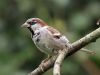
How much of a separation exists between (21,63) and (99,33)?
1.34m

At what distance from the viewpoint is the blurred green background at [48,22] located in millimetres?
3209

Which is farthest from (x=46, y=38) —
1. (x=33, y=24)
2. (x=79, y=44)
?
(x=79, y=44)

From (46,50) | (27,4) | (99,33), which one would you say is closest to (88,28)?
(27,4)

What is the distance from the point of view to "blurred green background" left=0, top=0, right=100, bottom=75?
126 inches

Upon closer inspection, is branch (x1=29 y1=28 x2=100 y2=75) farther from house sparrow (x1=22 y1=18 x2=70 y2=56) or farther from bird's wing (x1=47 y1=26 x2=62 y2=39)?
bird's wing (x1=47 y1=26 x2=62 y2=39)

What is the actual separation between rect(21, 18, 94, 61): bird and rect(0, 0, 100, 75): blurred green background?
1.66 feet

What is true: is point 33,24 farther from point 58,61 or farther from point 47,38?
point 58,61

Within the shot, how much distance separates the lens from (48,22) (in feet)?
Result: 10.6

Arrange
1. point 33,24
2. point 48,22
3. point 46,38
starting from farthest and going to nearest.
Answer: point 48,22
point 33,24
point 46,38

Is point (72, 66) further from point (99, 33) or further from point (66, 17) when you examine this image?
point (99, 33)

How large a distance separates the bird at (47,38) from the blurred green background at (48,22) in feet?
1.66

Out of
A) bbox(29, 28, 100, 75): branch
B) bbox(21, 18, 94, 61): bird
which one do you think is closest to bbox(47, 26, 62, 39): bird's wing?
bbox(21, 18, 94, 61): bird

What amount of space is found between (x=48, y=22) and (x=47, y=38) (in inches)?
27.3

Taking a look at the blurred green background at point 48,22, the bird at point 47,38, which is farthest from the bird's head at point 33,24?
the blurred green background at point 48,22
